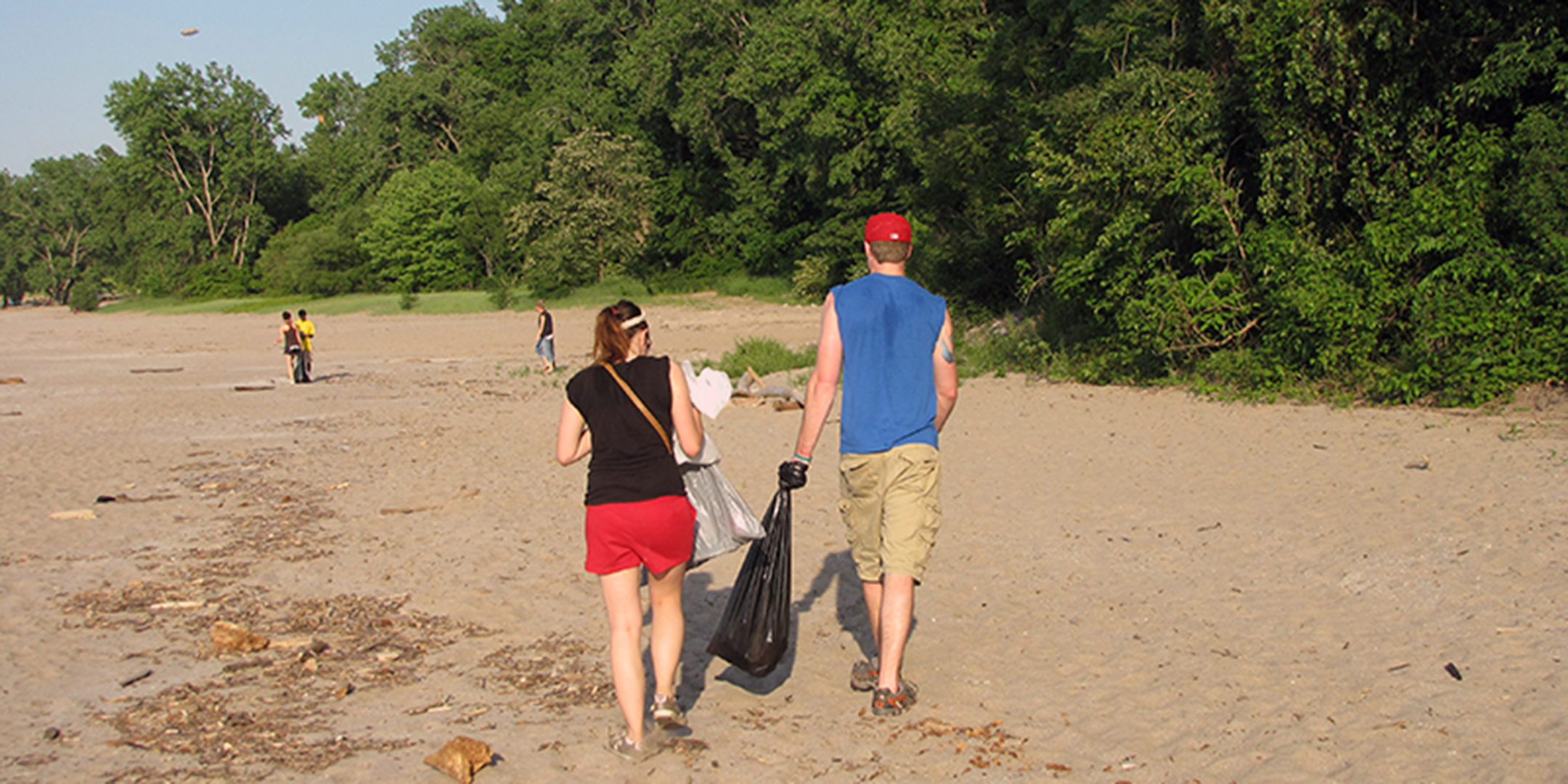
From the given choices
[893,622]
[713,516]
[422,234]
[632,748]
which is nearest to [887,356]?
[713,516]

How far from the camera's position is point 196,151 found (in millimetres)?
78250

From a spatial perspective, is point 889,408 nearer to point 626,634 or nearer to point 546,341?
point 626,634

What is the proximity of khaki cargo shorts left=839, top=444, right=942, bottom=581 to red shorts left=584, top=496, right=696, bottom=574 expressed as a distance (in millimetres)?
802

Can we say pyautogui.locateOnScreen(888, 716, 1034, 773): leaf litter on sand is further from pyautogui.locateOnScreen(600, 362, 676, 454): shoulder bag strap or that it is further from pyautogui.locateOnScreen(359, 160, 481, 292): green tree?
pyautogui.locateOnScreen(359, 160, 481, 292): green tree

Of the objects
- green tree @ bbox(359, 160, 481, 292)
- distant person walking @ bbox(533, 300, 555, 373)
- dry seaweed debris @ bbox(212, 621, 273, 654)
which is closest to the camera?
dry seaweed debris @ bbox(212, 621, 273, 654)

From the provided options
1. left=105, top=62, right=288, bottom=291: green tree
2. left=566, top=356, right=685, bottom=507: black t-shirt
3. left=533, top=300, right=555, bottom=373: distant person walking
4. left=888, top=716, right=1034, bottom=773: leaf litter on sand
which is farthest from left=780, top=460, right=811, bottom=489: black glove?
left=105, top=62, right=288, bottom=291: green tree

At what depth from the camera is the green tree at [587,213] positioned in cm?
5141

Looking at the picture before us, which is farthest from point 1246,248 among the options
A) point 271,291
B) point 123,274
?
point 123,274

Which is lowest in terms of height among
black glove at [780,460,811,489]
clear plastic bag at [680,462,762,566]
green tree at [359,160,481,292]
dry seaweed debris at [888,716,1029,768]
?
dry seaweed debris at [888,716,1029,768]

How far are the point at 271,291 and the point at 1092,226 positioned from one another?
66.7 m

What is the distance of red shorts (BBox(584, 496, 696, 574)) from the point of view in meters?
4.13

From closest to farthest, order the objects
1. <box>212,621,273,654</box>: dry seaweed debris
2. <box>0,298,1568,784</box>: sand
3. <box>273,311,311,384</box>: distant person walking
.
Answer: <box>0,298,1568,784</box>: sand, <box>212,621,273,654</box>: dry seaweed debris, <box>273,311,311,384</box>: distant person walking

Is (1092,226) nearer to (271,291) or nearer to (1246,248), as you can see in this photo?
(1246,248)

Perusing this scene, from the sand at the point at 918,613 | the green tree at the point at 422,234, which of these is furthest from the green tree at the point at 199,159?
the sand at the point at 918,613
